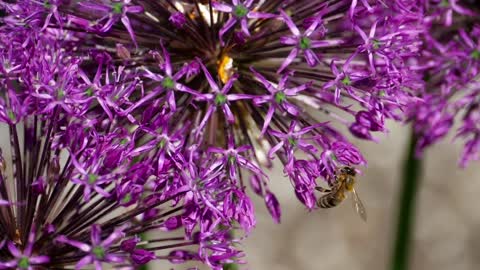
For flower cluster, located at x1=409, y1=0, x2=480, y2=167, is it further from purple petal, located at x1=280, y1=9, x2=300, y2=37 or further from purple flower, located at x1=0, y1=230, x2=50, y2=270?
purple flower, located at x1=0, y1=230, x2=50, y2=270

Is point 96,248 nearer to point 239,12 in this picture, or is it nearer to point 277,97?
point 277,97

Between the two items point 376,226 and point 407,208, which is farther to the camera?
point 376,226

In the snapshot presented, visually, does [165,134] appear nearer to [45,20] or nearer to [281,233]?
[45,20]

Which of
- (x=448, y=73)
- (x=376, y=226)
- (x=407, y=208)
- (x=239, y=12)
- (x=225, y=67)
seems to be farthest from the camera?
(x=376, y=226)

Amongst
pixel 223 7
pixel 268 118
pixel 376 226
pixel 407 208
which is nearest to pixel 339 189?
pixel 268 118

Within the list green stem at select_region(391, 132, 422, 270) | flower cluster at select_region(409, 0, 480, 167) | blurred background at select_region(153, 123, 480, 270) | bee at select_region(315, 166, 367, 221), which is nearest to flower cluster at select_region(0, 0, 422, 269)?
bee at select_region(315, 166, 367, 221)

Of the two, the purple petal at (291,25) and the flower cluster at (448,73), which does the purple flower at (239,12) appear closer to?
the purple petal at (291,25)

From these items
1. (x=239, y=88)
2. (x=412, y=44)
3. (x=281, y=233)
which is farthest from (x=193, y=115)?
(x=281, y=233)
